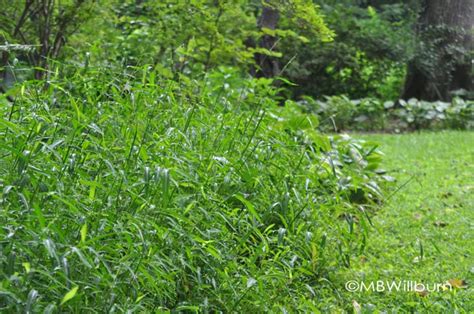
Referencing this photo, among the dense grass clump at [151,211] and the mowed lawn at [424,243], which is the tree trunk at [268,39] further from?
the dense grass clump at [151,211]

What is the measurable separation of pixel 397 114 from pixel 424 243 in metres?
7.38

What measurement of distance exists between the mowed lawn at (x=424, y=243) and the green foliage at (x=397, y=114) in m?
3.09

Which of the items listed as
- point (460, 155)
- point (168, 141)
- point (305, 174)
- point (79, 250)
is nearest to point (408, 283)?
point (305, 174)

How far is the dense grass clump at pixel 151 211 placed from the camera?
280 cm

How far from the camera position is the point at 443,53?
13117 mm

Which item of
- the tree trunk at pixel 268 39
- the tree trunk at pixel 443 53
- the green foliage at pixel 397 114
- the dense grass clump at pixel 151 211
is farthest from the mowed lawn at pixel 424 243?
the tree trunk at pixel 443 53

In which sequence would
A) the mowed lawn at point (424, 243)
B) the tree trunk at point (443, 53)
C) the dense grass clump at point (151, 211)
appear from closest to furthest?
the dense grass clump at point (151, 211) < the mowed lawn at point (424, 243) < the tree trunk at point (443, 53)

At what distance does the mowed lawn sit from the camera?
3941 millimetres

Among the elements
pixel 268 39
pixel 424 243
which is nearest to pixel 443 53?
pixel 268 39

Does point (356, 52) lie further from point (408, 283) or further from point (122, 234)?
point (122, 234)

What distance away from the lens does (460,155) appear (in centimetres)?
895

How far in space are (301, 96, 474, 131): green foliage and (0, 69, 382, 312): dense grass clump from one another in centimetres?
711

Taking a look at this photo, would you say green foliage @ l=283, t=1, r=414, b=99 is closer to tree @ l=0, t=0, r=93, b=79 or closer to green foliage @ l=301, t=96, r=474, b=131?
green foliage @ l=301, t=96, r=474, b=131

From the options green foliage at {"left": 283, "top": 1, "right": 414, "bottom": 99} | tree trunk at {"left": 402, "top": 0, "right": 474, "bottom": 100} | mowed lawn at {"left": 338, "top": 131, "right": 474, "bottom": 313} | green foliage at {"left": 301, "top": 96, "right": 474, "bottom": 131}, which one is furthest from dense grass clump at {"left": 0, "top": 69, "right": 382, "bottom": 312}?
green foliage at {"left": 283, "top": 1, "right": 414, "bottom": 99}
